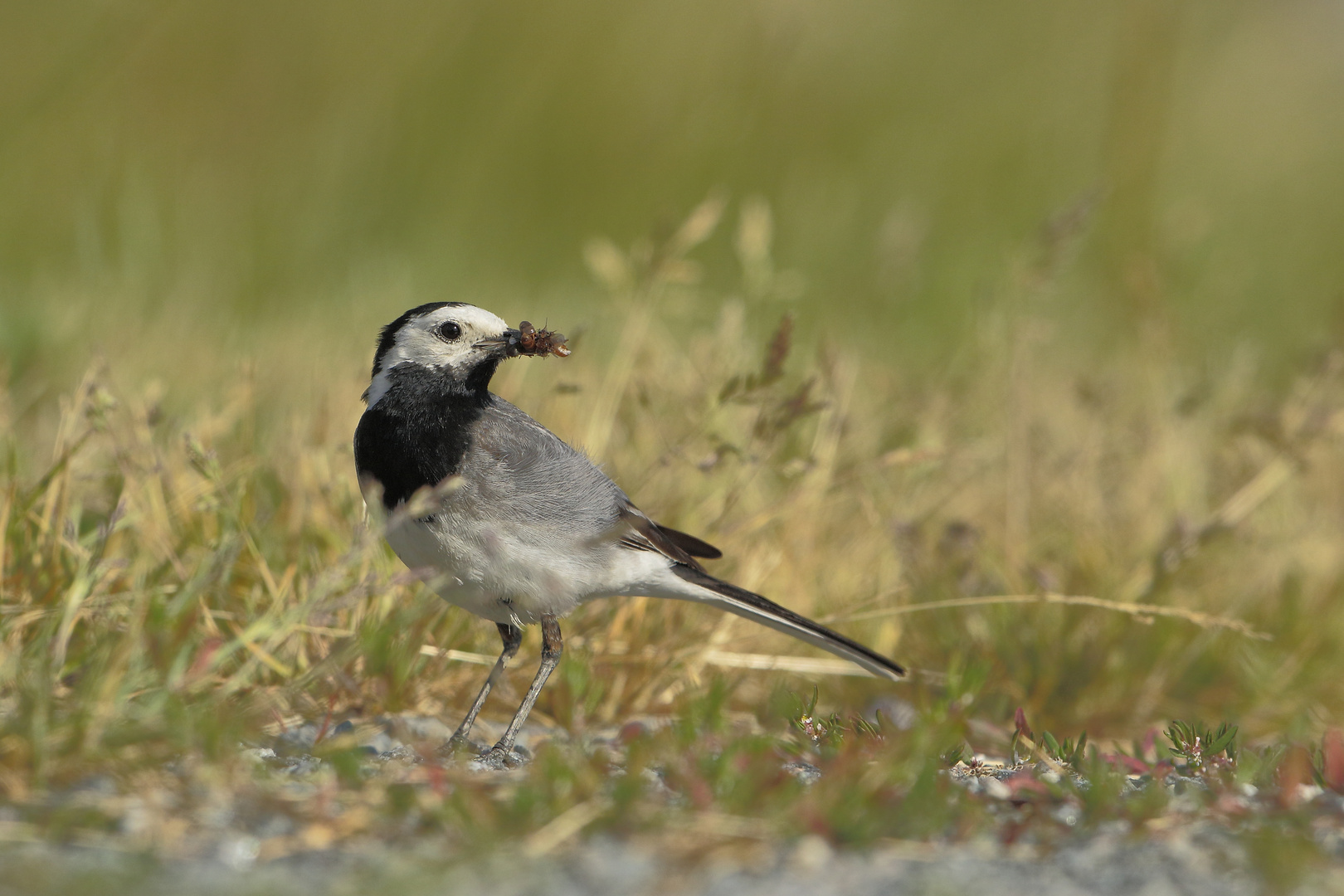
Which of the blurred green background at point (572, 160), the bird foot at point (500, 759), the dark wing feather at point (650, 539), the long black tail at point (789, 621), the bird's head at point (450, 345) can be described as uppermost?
the blurred green background at point (572, 160)

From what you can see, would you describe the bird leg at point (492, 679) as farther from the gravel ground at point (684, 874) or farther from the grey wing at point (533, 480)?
the gravel ground at point (684, 874)

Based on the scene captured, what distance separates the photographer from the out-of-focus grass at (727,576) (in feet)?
7.61

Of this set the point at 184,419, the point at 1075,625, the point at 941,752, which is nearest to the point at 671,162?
the point at 184,419

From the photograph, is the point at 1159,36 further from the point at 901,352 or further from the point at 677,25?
the point at 677,25

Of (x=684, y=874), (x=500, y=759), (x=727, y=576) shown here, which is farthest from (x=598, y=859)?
(x=727, y=576)

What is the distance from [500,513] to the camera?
355cm

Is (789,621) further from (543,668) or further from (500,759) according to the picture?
(500,759)

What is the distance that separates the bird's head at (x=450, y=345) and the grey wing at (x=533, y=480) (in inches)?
5.9

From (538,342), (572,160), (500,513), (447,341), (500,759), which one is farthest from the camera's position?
(572,160)

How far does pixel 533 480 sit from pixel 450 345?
47 centimetres

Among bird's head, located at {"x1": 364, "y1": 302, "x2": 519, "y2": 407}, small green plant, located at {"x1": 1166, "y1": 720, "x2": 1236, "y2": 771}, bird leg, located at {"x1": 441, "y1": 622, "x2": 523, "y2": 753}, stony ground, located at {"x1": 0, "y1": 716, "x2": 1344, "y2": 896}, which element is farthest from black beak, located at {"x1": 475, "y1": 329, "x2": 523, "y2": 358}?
small green plant, located at {"x1": 1166, "y1": 720, "x2": 1236, "y2": 771}

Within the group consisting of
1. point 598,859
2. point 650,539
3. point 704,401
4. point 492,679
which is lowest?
point 598,859

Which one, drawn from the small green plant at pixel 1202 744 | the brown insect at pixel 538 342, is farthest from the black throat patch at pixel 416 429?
the small green plant at pixel 1202 744

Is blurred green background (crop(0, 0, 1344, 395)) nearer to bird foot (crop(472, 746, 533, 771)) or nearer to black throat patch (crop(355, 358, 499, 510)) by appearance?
black throat patch (crop(355, 358, 499, 510))
